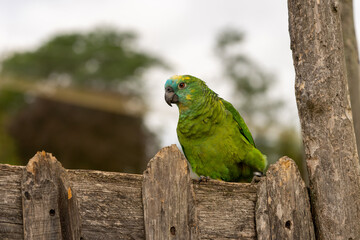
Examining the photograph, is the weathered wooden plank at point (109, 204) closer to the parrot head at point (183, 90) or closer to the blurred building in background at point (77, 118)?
the parrot head at point (183, 90)

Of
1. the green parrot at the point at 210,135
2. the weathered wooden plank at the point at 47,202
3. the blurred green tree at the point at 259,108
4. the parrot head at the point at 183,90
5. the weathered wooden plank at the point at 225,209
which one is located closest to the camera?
the weathered wooden plank at the point at 47,202

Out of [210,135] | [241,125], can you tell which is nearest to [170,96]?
[210,135]

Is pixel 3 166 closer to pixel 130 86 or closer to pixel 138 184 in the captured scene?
pixel 138 184

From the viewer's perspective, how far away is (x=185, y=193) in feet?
7.80

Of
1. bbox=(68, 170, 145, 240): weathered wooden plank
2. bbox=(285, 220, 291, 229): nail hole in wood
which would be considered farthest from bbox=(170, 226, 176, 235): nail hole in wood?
bbox=(285, 220, 291, 229): nail hole in wood

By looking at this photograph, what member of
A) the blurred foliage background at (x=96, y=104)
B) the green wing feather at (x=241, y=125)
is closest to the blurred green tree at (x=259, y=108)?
the blurred foliage background at (x=96, y=104)

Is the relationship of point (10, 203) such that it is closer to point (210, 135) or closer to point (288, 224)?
point (288, 224)

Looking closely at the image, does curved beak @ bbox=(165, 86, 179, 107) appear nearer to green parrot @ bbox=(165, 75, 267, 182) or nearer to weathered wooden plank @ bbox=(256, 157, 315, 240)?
green parrot @ bbox=(165, 75, 267, 182)

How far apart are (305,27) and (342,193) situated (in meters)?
1.01

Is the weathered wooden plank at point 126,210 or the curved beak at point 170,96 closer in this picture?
the weathered wooden plank at point 126,210

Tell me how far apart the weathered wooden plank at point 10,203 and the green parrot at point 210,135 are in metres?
1.69

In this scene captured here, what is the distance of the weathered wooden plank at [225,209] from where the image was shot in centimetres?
245

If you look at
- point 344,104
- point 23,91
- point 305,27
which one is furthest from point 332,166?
point 23,91

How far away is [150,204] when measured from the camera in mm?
2332
